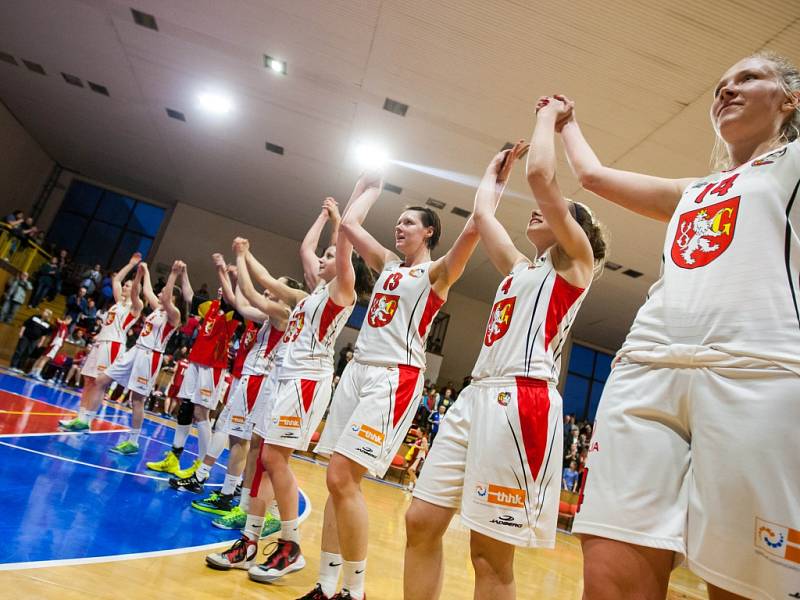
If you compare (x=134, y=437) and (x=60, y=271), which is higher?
(x=60, y=271)

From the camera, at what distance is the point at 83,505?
3.38 m

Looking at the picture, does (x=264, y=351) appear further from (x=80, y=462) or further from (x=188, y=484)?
(x=80, y=462)

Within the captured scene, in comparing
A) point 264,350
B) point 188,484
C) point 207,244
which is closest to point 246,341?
point 264,350

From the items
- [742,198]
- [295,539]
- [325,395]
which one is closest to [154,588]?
[295,539]

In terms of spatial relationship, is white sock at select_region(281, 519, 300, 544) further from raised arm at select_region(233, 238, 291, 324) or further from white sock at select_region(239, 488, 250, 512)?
raised arm at select_region(233, 238, 291, 324)

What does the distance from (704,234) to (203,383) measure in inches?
208

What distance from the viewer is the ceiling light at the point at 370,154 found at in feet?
34.5

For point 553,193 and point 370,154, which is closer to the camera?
point 553,193

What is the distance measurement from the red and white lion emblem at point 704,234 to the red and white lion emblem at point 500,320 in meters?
0.94

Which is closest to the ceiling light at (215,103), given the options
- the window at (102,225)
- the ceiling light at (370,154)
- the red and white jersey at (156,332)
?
the ceiling light at (370,154)

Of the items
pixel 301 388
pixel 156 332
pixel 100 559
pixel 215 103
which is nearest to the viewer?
pixel 100 559

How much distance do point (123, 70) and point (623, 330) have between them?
15325mm

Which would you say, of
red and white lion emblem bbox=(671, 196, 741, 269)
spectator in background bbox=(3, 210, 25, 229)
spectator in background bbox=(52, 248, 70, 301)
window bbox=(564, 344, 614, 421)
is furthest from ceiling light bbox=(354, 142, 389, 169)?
window bbox=(564, 344, 614, 421)

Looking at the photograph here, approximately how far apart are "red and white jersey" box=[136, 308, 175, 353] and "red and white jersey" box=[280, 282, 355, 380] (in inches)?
148
